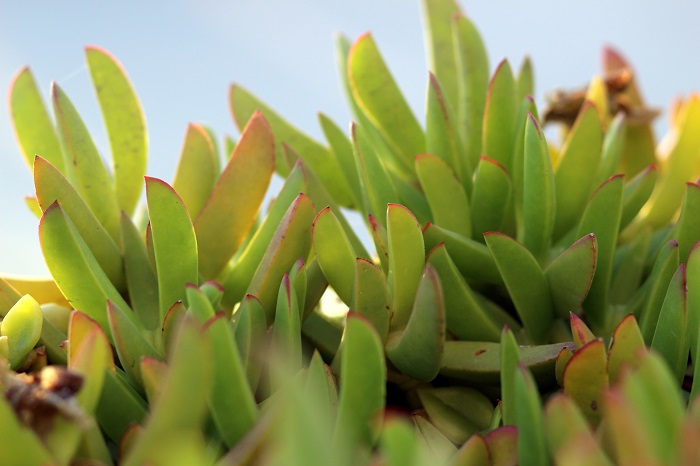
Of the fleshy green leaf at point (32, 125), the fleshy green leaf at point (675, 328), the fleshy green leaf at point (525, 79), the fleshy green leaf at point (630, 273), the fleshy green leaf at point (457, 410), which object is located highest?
the fleshy green leaf at point (32, 125)

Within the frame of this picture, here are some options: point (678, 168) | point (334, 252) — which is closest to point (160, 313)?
point (334, 252)

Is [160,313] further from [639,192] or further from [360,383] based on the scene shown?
[639,192]

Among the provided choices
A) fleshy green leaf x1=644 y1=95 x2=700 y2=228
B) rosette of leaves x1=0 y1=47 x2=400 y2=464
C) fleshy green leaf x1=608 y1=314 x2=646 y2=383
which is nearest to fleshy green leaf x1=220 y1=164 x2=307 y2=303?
rosette of leaves x1=0 y1=47 x2=400 y2=464

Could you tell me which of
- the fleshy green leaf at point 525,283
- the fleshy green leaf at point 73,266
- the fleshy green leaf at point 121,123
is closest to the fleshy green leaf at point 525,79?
the fleshy green leaf at point 525,283

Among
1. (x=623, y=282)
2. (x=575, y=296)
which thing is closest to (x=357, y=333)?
(x=575, y=296)

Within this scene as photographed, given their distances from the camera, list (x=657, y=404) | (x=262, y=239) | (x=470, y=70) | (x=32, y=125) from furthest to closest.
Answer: (x=470, y=70)
(x=32, y=125)
(x=262, y=239)
(x=657, y=404)

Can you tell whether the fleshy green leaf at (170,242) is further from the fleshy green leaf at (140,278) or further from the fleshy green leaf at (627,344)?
the fleshy green leaf at (627,344)

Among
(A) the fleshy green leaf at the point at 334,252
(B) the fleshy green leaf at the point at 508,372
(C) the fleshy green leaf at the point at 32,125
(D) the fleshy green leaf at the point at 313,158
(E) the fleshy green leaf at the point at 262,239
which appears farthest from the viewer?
(D) the fleshy green leaf at the point at 313,158
